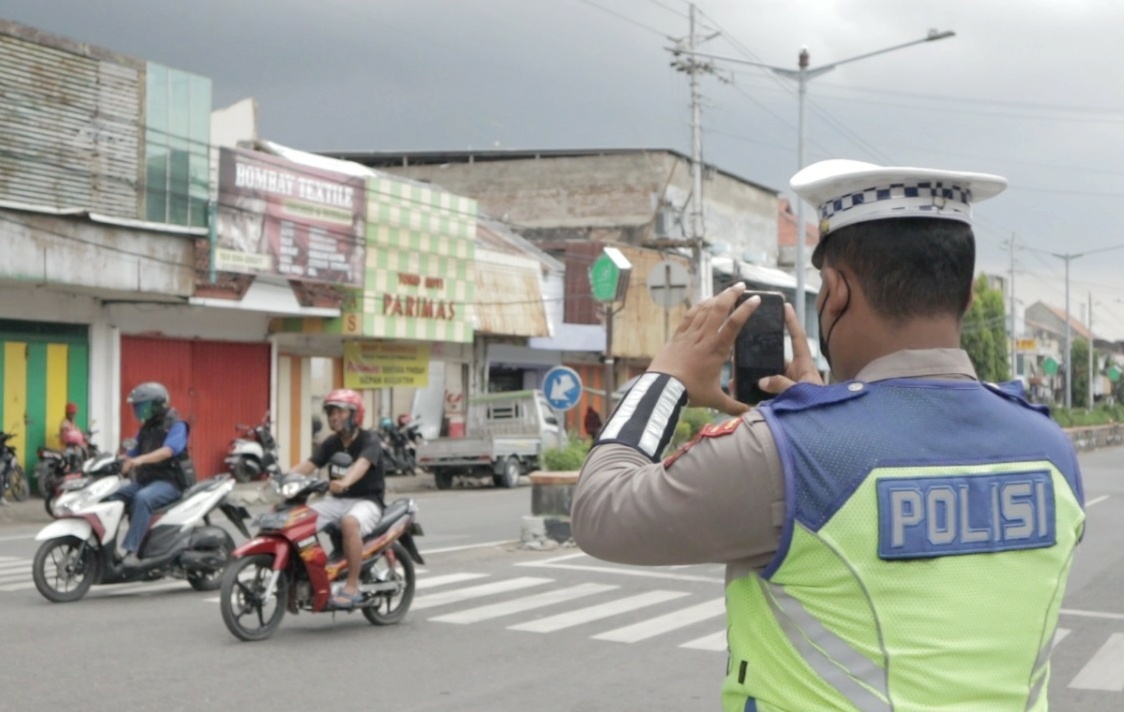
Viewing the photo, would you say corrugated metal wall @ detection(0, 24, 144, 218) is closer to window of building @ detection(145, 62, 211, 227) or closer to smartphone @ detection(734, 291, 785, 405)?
window of building @ detection(145, 62, 211, 227)

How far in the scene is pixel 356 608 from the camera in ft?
31.1

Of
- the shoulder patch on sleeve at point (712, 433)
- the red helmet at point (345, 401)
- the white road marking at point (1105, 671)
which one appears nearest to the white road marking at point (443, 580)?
the red helmet at point (345, 401)

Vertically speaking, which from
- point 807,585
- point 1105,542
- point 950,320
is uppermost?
point 950,320

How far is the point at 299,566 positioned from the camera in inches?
363

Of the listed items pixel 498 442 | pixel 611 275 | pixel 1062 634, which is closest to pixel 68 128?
pixel 611 275

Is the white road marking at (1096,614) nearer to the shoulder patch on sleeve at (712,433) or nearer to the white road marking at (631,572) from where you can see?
the white road marking at (631,572)

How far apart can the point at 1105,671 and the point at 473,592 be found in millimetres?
5145

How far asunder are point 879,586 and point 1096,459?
41.7 metres

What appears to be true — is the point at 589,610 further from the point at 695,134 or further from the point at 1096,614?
the point at 695,134

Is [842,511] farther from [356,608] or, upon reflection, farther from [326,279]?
[326,279]

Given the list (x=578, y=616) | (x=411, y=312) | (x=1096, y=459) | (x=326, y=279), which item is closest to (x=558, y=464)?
(x=578, y=616)

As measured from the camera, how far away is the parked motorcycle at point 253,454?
26.1m

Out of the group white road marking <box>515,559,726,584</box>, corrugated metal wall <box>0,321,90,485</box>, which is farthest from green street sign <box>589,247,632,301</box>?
corrugated metal wall <box>0,321,90,485</box>

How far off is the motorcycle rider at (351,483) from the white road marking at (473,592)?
1.38 meters
